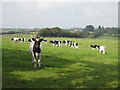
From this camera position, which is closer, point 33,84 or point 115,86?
point 33,84

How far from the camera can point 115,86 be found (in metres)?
9.93

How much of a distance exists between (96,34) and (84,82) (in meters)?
108

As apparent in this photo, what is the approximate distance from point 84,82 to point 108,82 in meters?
1.52

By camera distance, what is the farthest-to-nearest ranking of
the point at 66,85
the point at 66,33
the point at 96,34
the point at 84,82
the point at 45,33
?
the point at 96,34 < the point at 66,33 < the point at 45,33 < the point at 84,82 < the point at 66,85

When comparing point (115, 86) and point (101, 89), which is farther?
point (115, 86)

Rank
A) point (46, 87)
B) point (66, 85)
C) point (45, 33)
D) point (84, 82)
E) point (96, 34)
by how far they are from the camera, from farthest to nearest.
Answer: point (96, 34) < point (45, 33) < point (84, 82) < point (66, 85) < point (46, 87)

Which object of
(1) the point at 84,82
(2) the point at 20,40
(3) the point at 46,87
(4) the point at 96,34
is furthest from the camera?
(4) the point at 96,34

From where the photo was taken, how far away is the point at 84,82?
10.4 meters

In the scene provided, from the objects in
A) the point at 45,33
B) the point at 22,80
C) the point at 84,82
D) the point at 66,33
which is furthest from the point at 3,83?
the point at 66,33

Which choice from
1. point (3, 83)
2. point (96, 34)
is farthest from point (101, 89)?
point (96, 34)

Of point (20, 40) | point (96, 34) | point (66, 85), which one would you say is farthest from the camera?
point (96, 34)

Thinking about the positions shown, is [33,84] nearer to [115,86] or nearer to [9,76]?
[9,76]

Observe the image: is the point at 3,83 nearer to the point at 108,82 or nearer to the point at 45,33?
the point at 108,82

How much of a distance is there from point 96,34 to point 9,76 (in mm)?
108395
